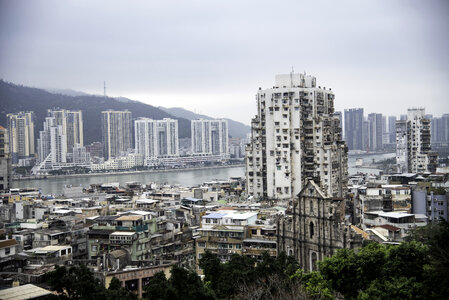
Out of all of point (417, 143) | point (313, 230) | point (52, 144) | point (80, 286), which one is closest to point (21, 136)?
point (52, 144)

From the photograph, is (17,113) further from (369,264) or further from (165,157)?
(369,264)

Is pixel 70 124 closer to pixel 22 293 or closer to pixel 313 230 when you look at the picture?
pixel 313 230

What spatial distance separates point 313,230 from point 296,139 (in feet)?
38.7

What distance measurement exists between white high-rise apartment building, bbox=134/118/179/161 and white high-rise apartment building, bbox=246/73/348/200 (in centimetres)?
5729

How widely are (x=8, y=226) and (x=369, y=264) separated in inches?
517

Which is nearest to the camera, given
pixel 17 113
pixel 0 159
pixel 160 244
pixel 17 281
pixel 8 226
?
pixel 17 281

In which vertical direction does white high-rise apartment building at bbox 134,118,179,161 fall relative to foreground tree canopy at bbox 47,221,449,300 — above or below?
above

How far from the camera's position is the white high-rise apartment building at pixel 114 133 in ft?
283

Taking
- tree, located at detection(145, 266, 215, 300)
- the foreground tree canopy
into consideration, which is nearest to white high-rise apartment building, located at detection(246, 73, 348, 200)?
the foreground tree canopy

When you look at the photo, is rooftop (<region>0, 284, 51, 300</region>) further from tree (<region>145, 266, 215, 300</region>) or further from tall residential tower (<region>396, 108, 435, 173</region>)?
tall residential tower (<region>396, 108, 435, 173</region>)

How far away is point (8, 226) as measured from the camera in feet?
58.7

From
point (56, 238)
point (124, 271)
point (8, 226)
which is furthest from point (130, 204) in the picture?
point (124, 271)

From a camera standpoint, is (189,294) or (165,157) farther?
(165,157)

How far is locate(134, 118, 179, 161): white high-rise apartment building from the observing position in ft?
269
